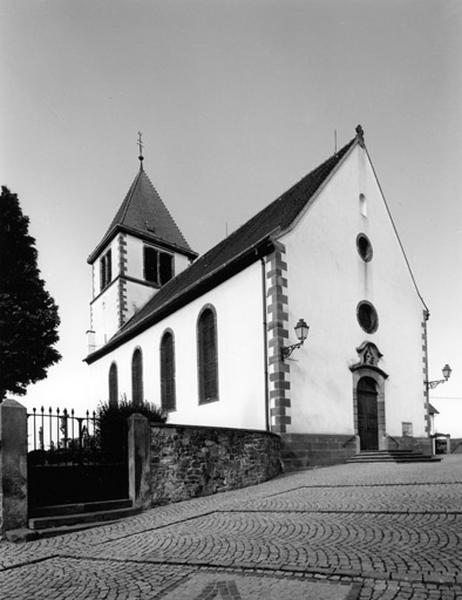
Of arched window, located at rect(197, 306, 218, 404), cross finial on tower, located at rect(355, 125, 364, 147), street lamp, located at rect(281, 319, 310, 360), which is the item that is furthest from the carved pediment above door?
cross finial on tower, located at rect(355, 125, 364, 147)

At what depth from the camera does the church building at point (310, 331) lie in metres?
14.8

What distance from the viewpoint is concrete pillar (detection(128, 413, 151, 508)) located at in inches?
381

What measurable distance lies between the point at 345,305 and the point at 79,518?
10356 millimetres

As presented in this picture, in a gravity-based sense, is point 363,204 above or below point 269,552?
above

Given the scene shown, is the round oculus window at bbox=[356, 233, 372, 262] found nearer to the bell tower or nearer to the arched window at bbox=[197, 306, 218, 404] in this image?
the arched window at bbox=[197, 306, 218, 404]

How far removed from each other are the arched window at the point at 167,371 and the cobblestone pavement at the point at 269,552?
10.8 meters

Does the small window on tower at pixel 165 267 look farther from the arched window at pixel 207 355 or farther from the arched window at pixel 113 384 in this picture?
the arched window at pixel 207 355

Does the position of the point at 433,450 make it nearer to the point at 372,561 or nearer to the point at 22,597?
the point at 372,561

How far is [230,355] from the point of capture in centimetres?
1638

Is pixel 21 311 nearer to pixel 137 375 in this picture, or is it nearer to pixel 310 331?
pixel 137 375

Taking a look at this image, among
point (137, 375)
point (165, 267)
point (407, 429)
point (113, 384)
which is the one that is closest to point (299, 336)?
point (407, 429)

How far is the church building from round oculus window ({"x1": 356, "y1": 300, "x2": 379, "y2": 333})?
4 cm

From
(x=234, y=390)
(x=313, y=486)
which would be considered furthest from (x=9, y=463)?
(x=234, y=390)

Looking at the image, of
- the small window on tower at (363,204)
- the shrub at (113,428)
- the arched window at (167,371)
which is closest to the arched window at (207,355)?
the arched window at (167,371)
